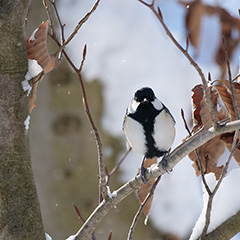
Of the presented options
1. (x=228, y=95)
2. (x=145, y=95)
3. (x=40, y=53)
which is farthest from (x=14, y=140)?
(x=145, y=95)

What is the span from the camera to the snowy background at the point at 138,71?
2.36 m

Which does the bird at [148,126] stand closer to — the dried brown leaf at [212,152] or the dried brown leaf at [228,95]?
the dried brown leaf at [212,152]

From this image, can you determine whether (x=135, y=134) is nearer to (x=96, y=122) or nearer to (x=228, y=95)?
(x=228, y=95)

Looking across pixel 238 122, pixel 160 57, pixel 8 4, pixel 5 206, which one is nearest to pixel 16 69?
pixel 8 4

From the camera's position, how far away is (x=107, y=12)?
7.95 feet

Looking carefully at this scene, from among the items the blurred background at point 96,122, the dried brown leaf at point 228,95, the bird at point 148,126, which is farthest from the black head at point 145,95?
the blurred background at point 96,122

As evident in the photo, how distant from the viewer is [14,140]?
0.97 meters

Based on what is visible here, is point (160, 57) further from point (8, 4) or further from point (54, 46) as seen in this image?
point (8, 4)

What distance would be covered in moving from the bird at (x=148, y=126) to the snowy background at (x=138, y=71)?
2.94 ft

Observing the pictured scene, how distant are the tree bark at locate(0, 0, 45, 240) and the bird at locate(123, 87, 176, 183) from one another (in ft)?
1.51

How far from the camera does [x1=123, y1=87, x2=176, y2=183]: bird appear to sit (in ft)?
4.48

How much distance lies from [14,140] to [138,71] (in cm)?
152

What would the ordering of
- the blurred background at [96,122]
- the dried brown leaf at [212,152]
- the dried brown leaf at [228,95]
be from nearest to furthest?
the dried brown leaf at [228,95] < the dried brown leaf at [212,152] < the blurred background at [96,122]

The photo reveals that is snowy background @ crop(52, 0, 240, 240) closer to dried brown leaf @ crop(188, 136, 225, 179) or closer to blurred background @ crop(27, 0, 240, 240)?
blurred background @ crop(27, 0, 240, 240)
